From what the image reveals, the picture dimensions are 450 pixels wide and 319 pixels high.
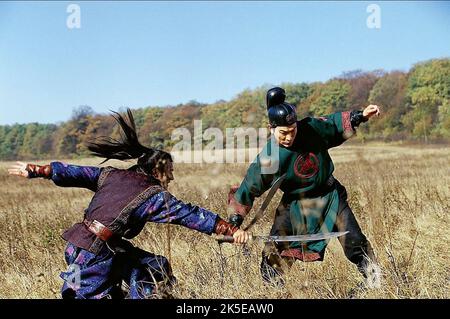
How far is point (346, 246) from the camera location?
4074 mm

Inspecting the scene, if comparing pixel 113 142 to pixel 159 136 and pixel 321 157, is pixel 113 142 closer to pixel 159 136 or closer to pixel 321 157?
pixel 321 157

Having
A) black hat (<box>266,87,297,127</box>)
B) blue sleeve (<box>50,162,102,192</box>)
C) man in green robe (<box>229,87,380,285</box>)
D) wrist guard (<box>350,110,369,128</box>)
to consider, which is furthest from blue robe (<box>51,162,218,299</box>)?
wrist guard (<box>350,110,369,128</box>)

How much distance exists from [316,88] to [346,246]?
5254cm

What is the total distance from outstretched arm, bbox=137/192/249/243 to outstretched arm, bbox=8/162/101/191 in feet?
1.44

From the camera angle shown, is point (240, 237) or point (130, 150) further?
point (130, 150)

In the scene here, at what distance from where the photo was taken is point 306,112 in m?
51.3

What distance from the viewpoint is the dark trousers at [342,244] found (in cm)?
405

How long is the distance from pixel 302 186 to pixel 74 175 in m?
1.59

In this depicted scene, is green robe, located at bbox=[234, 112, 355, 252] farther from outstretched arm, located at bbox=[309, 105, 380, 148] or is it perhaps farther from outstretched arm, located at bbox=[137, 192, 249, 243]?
outstretched arm, located at bbox=[137, 192, 249, 243]

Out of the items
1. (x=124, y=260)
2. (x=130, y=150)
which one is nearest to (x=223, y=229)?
(x=124, y=260)

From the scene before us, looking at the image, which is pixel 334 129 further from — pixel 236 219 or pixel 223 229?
pixel 223 229

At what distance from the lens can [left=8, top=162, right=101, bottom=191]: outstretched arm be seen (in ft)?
11.9

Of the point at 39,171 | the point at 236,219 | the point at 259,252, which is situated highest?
the point at 39,171
